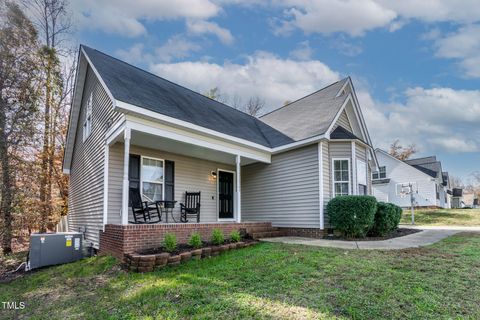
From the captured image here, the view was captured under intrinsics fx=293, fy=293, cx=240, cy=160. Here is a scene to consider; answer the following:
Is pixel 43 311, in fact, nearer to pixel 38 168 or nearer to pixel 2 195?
pixel 2 195

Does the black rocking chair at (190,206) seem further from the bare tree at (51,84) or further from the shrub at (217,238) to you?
the bare tree at (51,84)

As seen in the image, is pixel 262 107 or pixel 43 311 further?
pixel 262 107

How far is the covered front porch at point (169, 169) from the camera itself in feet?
23.6

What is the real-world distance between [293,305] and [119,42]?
14682 mm

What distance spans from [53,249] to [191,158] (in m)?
4.62

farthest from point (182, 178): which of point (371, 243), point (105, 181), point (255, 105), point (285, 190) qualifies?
point (255, 105)

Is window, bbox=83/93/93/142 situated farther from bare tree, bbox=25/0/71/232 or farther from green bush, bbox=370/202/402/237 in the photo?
green bush, bbox=370/202/402/237

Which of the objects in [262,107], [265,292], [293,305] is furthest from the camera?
[262,107]

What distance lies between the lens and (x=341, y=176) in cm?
964

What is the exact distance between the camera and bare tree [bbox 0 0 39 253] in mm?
9887

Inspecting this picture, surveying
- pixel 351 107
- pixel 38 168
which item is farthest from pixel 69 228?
pixel 351 107

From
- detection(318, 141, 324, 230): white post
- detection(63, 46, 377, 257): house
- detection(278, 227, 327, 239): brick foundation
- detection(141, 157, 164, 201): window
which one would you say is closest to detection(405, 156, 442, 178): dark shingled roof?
detection(63, 46, 377, 257): house

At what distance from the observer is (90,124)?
9.90 m

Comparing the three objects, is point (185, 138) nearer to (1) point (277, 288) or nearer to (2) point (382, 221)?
(1) point (277, 288)
